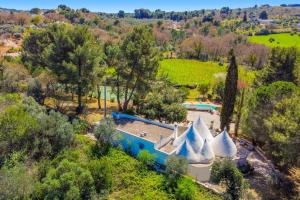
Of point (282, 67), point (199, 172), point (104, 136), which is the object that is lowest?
point (199, 172)

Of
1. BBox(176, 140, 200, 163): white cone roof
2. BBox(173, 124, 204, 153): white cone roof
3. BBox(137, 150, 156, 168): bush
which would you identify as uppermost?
BBox(173, 124, 204, 153): white cone roof

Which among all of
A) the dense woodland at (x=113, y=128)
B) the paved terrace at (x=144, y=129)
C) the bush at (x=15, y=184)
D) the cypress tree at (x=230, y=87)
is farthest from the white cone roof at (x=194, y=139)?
the bush at (x=15, y=184)

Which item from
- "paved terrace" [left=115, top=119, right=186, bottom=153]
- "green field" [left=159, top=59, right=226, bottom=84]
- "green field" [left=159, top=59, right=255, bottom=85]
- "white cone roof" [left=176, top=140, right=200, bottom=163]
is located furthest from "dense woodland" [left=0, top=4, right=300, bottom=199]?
"green field" [left=159, top=59, right=226, bottom=84]

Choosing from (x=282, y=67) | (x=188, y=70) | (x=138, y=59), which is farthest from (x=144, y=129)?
(x=188, y=70)

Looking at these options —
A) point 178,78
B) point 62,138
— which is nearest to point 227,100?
point 62,138

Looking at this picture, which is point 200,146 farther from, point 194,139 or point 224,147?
point 224,147

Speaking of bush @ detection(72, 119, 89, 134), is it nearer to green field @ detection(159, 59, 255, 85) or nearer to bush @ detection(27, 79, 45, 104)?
bush @ detection(27, 79, 45, 104)

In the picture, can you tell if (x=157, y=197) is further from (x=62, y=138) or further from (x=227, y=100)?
(x=227, y=100)
